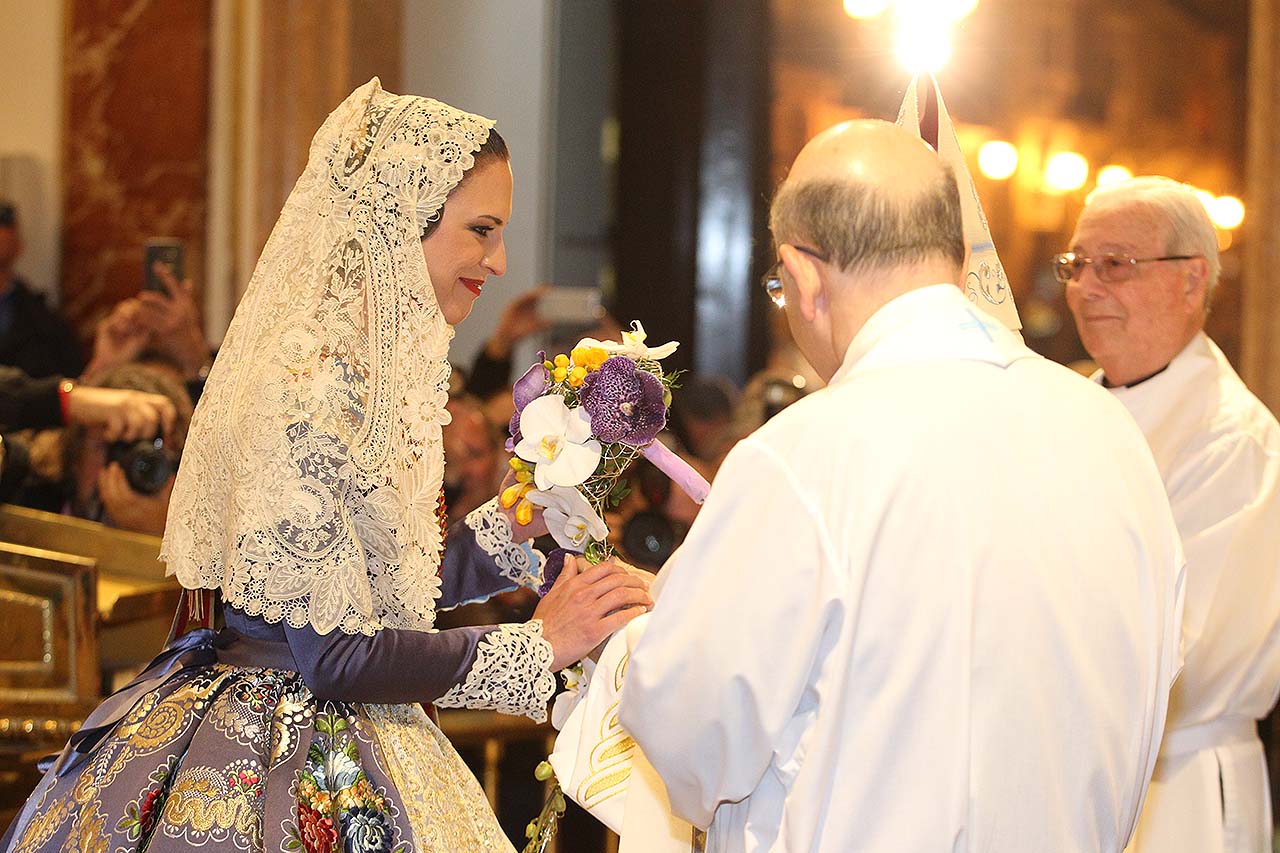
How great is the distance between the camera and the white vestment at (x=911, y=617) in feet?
5.90

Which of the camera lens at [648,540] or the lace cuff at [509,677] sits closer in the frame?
the lace cuff at [509,677]

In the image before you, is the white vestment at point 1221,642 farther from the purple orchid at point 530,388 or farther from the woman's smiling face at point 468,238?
the woman's smiling face at point 468,238

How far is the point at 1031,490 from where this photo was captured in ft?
6.03

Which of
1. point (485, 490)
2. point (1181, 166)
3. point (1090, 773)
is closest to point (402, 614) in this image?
point (1090, 773)

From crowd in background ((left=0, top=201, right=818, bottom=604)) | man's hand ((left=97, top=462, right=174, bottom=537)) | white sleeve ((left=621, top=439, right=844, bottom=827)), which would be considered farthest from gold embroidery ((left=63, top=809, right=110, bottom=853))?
man's hand ((left=97, top=462, right=174, bottom=537))

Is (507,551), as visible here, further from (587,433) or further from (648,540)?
(648,540)

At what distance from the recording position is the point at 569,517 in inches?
99.1

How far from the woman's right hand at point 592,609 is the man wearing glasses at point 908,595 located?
19.3 inches

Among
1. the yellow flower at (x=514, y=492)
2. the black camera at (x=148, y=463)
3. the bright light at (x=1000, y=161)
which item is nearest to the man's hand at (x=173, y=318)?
the black camera at (x=148, y=463)

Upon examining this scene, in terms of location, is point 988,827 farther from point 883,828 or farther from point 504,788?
point 504,788

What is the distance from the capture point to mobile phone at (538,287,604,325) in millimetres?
7375

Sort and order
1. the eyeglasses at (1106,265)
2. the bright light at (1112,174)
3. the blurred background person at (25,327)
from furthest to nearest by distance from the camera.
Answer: the bright light at (1112,174)
the blurred background person at (25,327)
the eyeglasses at (1106,265)

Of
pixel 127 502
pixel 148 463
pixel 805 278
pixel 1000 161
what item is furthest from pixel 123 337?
pixel 1000 161

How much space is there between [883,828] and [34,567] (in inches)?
93.5
